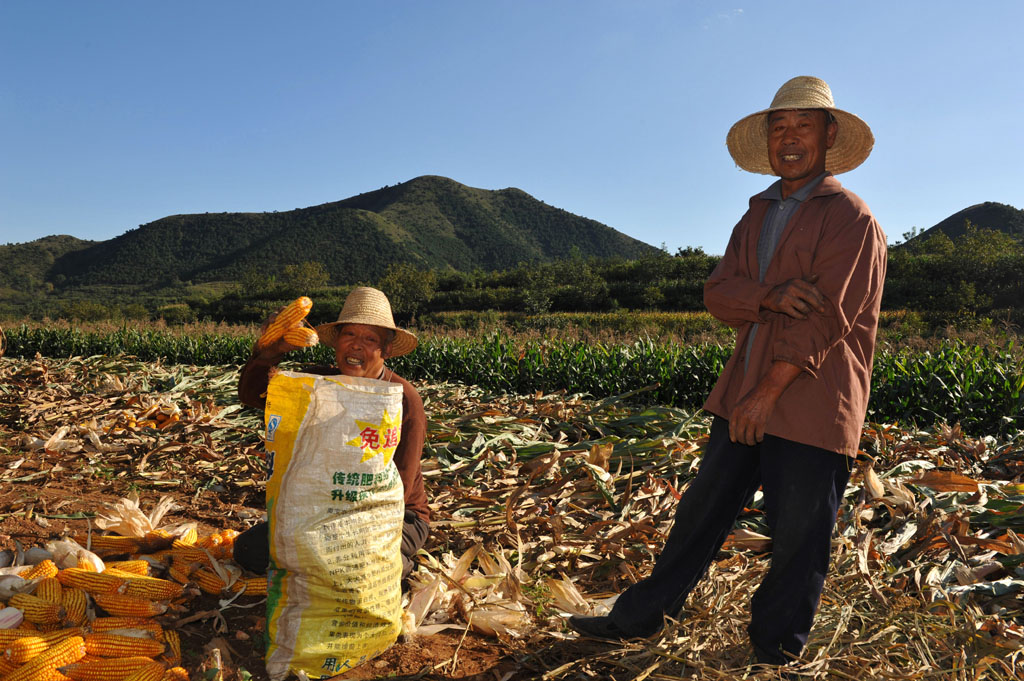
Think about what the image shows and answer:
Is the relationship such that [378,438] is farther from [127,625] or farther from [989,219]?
[989,219]

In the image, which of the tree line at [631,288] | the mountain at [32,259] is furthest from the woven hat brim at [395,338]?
the mountain at [32,259]

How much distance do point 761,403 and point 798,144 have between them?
88cm

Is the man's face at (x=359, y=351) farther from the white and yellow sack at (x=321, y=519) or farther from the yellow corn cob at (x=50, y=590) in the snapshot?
the yellow corn cob at (x=50, y=590)

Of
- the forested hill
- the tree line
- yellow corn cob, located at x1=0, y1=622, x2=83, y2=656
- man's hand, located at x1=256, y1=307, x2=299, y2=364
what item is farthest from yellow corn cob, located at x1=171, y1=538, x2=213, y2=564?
the forested hill

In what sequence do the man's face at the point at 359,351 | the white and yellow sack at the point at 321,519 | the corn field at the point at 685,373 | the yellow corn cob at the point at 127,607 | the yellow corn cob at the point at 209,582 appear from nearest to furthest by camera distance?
the white and yellow sack at the point at 321,519, the yellow corn cob at the point at 127,607, the yellow corn cob at the point at 209,582, the man's face at the point at 359,351, the corn field at the point at 685,373

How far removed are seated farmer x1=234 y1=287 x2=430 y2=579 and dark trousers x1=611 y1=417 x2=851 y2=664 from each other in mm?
987

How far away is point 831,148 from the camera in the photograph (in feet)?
7.34

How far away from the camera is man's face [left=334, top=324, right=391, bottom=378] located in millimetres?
2639

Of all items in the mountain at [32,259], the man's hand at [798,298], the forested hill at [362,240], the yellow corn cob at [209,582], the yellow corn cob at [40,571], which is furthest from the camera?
the forested hill at [362,240]

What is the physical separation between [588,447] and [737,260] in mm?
2589

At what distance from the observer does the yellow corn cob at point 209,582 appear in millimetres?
2525

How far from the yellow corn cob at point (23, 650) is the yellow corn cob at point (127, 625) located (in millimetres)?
194

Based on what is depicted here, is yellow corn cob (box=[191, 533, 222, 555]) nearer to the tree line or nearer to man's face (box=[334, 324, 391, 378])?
man's face (box=[334, 324, 391, 378])

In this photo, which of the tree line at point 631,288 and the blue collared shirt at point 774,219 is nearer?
the blue collared shirt at point 774,219
